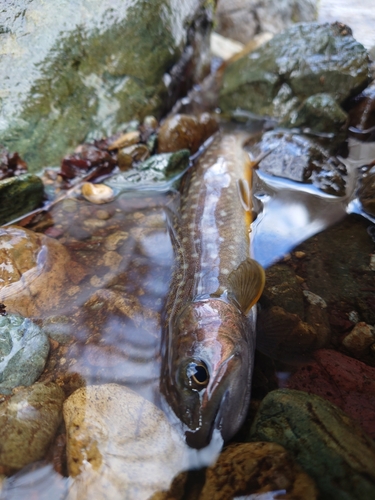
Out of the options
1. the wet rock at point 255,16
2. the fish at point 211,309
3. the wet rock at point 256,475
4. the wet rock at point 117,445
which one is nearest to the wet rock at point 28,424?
the wet rock at point 117,445

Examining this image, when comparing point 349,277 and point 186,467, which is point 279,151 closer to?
point 349,277

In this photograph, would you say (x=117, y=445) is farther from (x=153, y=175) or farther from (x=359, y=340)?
(x=153, y=175)

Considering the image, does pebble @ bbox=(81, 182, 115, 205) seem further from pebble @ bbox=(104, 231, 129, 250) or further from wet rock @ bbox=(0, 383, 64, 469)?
wet rock @ bbox=(0, 383, 64, 469)

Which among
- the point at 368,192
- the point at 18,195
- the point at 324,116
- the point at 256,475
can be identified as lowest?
the point at 256,475

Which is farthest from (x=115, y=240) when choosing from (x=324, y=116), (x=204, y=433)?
(x=324, y=116)

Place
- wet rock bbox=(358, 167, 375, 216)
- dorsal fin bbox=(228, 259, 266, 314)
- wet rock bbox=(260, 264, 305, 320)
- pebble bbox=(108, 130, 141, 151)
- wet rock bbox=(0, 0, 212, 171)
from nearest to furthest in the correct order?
dorsal fin bbox=(228, 259, 266, 314) → wet rock bbox=(260, 264, 305, 320) → wet rock bbox=(358, 167, 375, 216) → wet rock bbox=(0, 0, 212, 171) → pebble bbox=(108, 130, 141, 151)

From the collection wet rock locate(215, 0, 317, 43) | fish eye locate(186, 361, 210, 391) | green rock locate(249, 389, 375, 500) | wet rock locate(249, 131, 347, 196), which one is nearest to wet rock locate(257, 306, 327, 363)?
green rock locate(249, 389, 375, 500)
